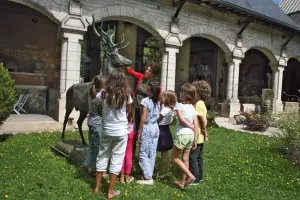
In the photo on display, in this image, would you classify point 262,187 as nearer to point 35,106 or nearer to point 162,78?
point 162,78

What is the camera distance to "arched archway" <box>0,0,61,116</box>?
10.3m

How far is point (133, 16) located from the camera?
32.1 ft

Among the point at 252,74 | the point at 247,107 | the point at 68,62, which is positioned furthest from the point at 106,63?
the point at 252,74

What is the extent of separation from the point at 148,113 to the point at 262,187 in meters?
2.21

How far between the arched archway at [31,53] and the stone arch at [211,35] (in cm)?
544

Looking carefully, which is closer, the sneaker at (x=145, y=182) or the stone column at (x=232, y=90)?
the sneaker at (x=145, y=182)

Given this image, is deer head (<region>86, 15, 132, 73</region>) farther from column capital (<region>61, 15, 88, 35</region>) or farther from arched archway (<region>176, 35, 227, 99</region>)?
arched archway (<region>176, 35, 227, 99</region>)

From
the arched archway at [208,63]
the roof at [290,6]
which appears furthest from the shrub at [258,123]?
the roof at [290,6]

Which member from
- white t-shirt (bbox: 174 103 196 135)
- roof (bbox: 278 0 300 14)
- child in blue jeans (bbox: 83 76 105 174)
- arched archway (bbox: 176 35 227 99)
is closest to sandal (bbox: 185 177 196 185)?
white t-shirt (bbox: 174 103 196 135)

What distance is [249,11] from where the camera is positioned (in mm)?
12453

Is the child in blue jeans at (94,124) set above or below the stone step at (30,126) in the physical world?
above

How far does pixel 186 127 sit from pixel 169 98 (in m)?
0.49

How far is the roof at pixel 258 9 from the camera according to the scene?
38.8 ft

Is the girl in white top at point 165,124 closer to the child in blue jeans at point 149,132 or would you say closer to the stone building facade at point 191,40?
the child in blue jeans at point 149,132
